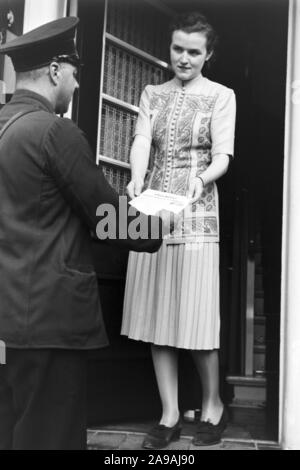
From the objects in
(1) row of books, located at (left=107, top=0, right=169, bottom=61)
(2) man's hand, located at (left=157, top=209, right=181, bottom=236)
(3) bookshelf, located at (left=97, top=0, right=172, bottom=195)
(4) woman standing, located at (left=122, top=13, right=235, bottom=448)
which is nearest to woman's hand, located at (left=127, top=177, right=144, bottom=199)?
(4) woman standing, located at (left=122, top=13, right=235, bottom=448)

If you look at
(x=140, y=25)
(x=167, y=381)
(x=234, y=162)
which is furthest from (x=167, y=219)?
(x=234, y=162)

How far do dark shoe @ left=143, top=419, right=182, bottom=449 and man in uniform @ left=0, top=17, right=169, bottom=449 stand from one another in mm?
692

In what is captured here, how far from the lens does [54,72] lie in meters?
1.87

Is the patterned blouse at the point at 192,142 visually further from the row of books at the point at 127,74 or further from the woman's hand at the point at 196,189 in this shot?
the row of books at the point at 127,74

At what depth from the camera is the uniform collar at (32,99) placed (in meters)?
1.84

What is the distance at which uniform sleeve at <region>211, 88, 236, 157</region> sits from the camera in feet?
8.34

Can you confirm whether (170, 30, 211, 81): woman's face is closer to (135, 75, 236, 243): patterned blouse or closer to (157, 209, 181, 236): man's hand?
(135, 75, 236, 243): patterned blouse

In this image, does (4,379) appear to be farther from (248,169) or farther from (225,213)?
(248,169)

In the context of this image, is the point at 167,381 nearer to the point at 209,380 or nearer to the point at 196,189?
the point at 209,380

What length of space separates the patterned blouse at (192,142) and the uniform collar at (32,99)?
85cm

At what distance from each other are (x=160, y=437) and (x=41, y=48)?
1.52 metres

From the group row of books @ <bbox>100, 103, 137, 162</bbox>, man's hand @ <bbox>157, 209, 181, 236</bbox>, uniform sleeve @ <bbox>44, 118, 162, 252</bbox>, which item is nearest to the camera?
uniform sleeve @ <bbox>44, 118, 162, 252</bbox>

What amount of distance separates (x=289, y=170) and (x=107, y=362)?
1169 millimetres

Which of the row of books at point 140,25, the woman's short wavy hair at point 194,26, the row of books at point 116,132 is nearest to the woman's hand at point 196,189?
the woman's short wavy hair at point 194,26
